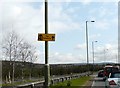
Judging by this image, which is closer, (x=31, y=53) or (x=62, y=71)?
(x=31, y=53)

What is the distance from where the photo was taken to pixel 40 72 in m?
73.7

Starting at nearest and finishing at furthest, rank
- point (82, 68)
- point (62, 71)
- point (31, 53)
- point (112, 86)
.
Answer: point (112, 86), point (31, 53), point (62, 71), point (82, 68)

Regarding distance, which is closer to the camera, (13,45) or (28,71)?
(13,45)

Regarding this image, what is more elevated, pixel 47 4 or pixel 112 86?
pixel 47 4

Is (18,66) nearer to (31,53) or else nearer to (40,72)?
(31,53)

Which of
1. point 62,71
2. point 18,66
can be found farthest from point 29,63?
point 62,71

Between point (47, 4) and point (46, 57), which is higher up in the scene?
point (47, 4)

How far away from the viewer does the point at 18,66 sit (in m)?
53.4

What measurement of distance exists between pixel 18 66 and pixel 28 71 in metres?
10.2

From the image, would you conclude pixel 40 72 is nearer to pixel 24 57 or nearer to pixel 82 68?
pixel 24 57

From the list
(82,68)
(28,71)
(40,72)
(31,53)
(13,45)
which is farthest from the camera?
(82,68)

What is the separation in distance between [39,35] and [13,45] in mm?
28904

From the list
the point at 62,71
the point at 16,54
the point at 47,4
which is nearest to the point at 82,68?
the point at 62,71

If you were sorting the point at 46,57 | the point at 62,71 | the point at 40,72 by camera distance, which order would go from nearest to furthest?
the point at 46,57 → the point at 40,72 → the point at 62,71
